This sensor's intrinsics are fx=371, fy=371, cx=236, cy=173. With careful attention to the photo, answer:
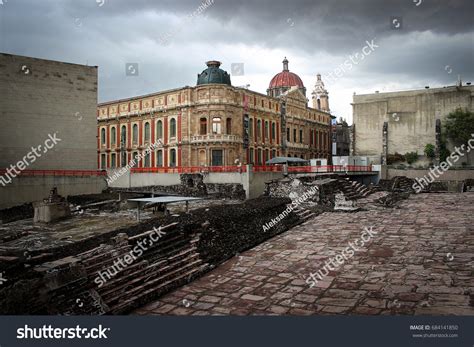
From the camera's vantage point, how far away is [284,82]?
5559 centimetres

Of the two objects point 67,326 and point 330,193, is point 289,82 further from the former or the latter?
point 67,326

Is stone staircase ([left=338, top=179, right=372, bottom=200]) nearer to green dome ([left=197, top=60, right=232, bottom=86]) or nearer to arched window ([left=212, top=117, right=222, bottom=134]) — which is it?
arched window ([left=212, top=117, right=222, bottom=134])

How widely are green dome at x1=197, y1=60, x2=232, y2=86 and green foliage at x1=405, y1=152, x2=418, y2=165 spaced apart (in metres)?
21.4

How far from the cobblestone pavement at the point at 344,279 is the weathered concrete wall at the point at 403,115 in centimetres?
3092

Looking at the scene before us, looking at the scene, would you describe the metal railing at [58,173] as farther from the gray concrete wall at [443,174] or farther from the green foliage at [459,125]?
the green foliage at [459,125]


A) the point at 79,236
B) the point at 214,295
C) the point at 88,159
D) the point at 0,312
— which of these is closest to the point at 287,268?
the point at 214,295

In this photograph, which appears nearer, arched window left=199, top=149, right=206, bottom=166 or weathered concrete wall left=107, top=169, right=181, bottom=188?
weathered concrete wall left=107, top=169, right=181, bottom=188

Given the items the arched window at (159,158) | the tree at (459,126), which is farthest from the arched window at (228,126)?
the tree at (459,126)

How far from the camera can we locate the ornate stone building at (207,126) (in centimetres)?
3597

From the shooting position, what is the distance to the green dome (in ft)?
121

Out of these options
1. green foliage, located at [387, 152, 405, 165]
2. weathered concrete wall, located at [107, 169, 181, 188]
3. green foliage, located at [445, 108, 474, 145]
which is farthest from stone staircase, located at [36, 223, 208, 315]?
green foliage, located at [445, 108, 474, 145]

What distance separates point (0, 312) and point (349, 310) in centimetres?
548

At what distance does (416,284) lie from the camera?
7559 millimetres

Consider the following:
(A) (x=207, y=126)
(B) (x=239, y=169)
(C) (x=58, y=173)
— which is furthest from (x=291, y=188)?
(A) (x=207, y=126)
